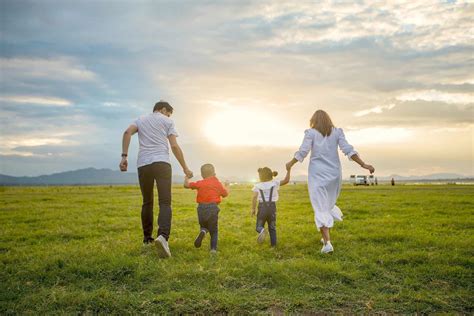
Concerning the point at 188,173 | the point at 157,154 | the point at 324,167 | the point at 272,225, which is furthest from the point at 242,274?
the point at 157,154

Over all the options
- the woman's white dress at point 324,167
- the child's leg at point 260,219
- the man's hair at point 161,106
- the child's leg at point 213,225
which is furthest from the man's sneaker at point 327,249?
the man's hair at point 161,106

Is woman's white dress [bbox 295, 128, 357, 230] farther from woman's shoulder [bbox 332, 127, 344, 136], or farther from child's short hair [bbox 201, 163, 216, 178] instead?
child's short hair [bbox 201, 163, 216, 178]

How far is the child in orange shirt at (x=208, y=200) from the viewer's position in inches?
356

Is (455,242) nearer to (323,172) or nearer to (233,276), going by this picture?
(323,172)

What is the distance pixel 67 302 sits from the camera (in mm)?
6020

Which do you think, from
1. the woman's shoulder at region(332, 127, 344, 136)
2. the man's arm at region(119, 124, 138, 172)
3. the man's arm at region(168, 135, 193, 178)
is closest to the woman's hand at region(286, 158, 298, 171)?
the woman's shoulder at region(332, 127, 344, 136)

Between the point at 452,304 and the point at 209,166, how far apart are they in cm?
545

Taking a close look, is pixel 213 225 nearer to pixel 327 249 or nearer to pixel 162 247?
pixel 162 247

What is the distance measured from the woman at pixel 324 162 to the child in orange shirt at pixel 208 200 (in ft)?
5.78

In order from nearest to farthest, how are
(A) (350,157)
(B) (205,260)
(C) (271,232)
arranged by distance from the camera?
(B) (205,260) → (A) (350,157) → (C) (271,232)

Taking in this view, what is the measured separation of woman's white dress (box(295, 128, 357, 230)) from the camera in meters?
9.02

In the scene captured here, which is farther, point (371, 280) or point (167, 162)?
point (167, 162)

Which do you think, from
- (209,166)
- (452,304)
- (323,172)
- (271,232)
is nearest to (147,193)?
(209,166)

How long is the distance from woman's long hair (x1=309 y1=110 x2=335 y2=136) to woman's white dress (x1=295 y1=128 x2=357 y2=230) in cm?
10
